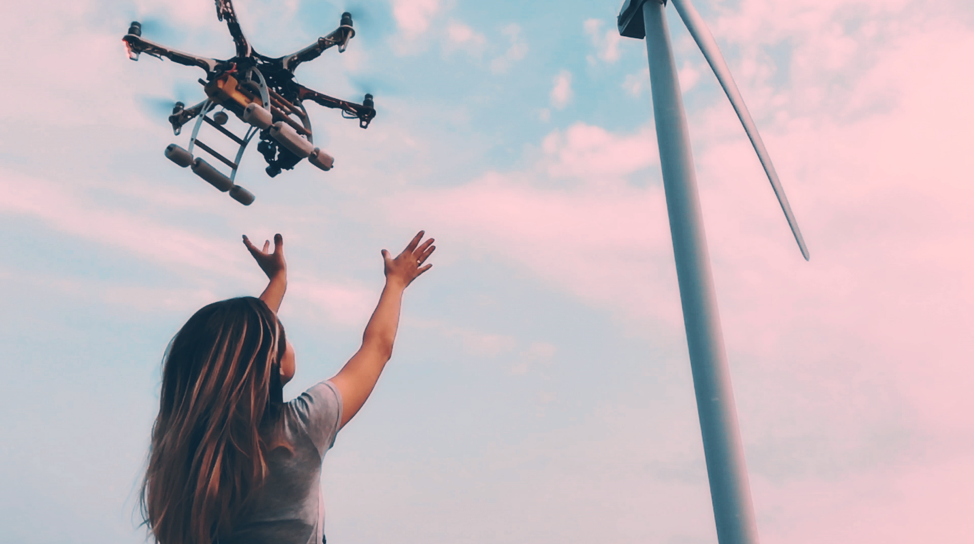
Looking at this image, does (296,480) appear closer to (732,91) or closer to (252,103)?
(732,91)

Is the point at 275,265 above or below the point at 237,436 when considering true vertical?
above

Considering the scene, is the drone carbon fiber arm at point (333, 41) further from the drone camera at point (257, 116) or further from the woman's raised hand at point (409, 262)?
the woman's raised hand at point (409, 262)

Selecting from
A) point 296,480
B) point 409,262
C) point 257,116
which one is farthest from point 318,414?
point 257,116

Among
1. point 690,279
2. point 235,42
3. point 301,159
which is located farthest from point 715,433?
point 235,42

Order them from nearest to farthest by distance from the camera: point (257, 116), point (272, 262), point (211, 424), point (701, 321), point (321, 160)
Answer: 1. point (211, 424)
2. point (272, 262)
3. point (701, 321)
4. point (257, 116)
5. point (321, 160)

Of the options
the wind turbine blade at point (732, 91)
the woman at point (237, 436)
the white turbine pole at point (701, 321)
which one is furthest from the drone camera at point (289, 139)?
the woman at point (237, 436)

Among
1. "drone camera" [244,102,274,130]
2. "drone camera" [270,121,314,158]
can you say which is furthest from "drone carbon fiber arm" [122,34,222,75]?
"drone camera" [270,121,314,158]

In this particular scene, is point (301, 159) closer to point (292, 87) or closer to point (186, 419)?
point (292, 87)
